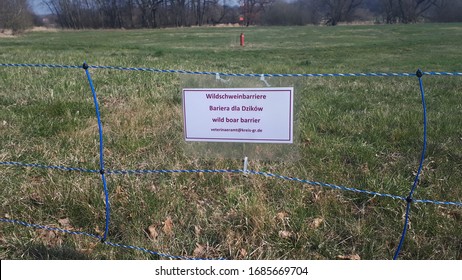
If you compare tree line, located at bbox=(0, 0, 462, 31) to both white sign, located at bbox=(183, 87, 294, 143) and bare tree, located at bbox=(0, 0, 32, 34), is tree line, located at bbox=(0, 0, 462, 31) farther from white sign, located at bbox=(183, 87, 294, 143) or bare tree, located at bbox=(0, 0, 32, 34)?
white sign, located at bbox=(183, 87, 294, 143)

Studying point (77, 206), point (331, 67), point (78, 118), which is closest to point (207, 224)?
point (77, 206)

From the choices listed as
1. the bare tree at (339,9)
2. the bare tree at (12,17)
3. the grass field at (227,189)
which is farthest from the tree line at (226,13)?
the grass field at (227,189)

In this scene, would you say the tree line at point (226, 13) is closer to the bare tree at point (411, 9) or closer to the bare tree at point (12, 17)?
the bare tree at point (411, 9)

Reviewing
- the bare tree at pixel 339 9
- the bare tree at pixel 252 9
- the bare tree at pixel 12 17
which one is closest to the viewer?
the bare tree at pixel 12 17

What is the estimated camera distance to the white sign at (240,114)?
266cm

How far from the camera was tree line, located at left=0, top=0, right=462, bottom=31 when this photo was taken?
78438mm

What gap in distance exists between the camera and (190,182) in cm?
358

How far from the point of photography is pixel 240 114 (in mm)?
2725

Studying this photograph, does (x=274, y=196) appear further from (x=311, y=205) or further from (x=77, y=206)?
(x=77, y=206)

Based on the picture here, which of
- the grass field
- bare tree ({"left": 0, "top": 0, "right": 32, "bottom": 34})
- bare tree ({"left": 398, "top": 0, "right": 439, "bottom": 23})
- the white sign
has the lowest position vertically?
the grass field

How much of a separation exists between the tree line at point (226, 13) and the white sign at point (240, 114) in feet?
255

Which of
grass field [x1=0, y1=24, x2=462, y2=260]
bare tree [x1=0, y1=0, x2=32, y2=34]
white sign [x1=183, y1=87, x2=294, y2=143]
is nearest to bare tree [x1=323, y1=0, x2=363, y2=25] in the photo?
bare tree [x1=0, y1=0, x2=32, y2=34]

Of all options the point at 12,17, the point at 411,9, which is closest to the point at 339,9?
the point at 411,9

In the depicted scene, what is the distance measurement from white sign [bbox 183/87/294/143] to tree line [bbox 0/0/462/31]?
77.7 meters
